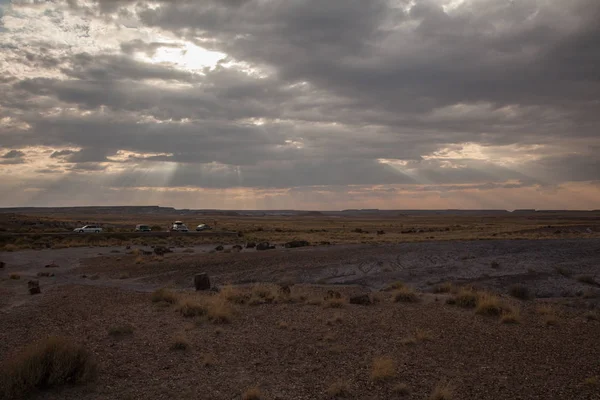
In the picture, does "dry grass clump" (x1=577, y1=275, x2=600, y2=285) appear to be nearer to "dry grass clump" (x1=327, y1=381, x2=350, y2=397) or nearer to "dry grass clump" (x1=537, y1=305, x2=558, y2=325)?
"dry grass clump" (x1=537, y1=305, x2=558, y2=325)

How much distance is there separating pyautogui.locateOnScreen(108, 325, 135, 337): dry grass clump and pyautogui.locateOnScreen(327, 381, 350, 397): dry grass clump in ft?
23.7

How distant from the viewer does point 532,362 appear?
11484 millimetres

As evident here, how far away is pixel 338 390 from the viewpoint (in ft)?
31.0

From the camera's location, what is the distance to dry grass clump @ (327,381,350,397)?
9.44 meters

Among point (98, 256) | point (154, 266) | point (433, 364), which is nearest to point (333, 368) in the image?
point (433, 364)

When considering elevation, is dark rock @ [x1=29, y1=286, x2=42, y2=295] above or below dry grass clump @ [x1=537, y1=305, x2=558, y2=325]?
below

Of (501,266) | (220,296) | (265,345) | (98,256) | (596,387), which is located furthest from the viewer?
(98,256)

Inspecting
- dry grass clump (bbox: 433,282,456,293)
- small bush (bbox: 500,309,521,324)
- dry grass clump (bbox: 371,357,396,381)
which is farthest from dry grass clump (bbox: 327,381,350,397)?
dry grass clump (bbox: 433,282,456,293)

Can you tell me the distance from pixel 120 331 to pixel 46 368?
15.2 ft

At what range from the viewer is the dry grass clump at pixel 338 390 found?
31.0 ft

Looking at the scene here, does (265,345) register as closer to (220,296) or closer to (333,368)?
(333,368)

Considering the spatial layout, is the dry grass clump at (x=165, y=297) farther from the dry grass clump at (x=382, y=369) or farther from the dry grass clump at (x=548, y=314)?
the dry grass clump at (x=548, y=314)

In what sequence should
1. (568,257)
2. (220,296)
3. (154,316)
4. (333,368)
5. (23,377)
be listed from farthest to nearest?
(568,257) → (220,296) → (154,316) → (333,368) → (23,377)

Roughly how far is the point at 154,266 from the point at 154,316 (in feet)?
59.7
